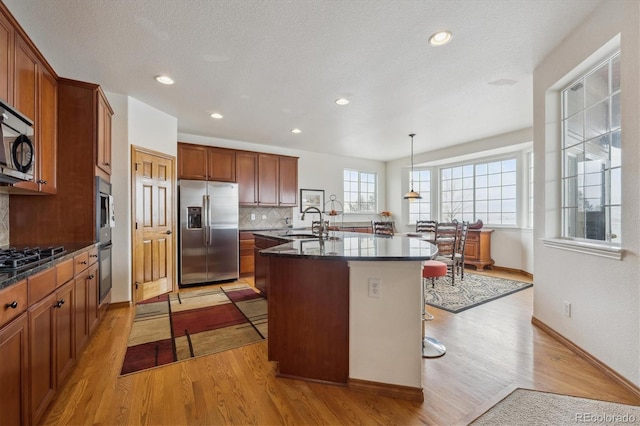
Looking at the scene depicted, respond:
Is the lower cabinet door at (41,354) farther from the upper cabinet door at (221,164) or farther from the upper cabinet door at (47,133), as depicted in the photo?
the upper cabinet door at (221,164)

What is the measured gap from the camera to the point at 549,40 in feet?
7.66

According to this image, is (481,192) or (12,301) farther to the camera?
(481,192)

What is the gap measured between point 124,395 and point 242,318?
1347mm

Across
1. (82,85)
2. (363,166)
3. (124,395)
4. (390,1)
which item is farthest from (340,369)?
(363,166)

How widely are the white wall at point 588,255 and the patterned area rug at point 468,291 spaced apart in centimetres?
84

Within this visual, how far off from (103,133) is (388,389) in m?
3.49

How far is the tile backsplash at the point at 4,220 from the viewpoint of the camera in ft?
7.76

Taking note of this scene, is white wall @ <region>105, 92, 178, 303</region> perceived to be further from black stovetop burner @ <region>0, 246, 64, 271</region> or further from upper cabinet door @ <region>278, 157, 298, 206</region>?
upper cabinet door @ <region>278, 157, 298, 206</region>

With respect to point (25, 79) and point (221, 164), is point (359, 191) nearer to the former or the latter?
point (221, 164)

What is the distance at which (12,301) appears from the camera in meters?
1.21

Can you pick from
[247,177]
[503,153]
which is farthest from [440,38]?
[503,153]

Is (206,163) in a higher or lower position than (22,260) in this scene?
higher

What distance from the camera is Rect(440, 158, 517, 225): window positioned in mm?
5520

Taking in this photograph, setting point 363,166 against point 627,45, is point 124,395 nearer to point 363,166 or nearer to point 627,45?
point 627,45
